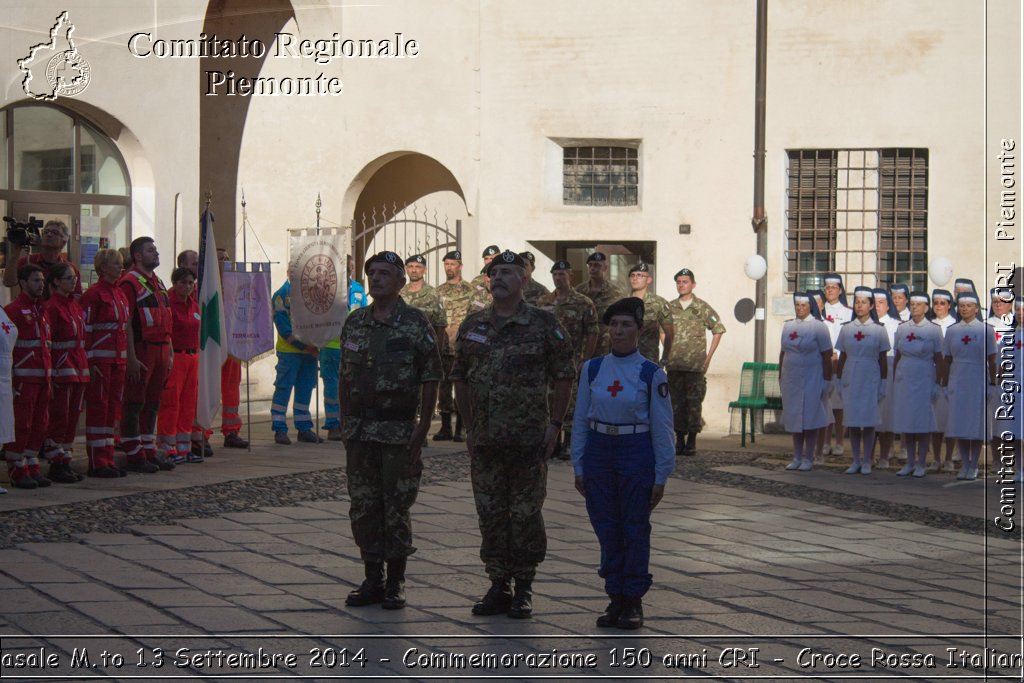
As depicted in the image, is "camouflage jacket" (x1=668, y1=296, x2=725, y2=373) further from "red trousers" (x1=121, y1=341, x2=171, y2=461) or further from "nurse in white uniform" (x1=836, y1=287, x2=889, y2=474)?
"red trousers" (x1=121, y1=341, x2=171, y2=461)

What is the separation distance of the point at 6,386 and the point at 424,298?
193 inches

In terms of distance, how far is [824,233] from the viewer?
55.8ft

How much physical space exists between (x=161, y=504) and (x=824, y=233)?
10.1 meters

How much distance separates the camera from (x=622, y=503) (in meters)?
6.70

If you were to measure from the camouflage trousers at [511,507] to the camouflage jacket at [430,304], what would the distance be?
6.65 metres

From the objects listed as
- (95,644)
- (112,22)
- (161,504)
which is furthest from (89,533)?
(112,22)

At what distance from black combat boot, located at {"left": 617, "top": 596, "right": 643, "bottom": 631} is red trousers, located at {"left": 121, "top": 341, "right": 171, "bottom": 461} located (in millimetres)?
5889

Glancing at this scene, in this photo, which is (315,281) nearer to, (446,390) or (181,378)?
(446,390)

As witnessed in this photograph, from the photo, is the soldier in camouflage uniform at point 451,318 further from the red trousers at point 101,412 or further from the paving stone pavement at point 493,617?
the red trousers at point 101,412

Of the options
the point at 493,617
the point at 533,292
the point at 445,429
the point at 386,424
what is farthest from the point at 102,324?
the point at 493,617

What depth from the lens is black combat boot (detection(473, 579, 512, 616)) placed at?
6.84m

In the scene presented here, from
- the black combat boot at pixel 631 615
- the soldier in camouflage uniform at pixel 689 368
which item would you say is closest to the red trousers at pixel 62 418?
the black combat boot at pixel 631 615

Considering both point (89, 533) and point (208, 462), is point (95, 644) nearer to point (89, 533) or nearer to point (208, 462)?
point (89, 533)

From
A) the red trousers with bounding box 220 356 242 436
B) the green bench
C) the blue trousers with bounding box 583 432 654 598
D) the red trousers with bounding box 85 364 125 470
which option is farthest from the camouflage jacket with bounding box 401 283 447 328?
the blue trousers with bounding box 583 432 654 598
